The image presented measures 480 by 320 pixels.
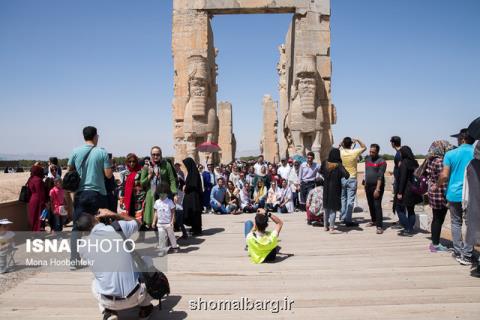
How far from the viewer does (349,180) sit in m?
6.88

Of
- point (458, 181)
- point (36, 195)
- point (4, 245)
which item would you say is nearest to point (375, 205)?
point (458, 181)

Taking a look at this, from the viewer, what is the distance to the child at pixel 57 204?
663 cm

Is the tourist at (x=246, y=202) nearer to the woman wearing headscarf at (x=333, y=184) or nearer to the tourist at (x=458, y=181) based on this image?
the woman wearing headscarf at (x=333, y=184)

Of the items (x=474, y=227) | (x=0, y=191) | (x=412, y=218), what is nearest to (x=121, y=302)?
(x=474, y=227)

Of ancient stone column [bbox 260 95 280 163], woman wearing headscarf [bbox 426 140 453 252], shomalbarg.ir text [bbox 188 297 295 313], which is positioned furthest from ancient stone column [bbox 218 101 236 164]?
shomalbarg.ir text [bbox 188 297 295 313]

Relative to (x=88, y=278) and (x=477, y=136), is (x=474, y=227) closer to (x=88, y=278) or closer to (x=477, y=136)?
(x=477, y=136)

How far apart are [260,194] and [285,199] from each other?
2.51 feet

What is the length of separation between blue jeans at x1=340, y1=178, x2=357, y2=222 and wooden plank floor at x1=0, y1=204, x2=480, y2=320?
1227mm

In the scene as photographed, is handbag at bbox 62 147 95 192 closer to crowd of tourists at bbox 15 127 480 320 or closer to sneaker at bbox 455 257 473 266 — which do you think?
crowd of tourists at bbox 15 127 480 320

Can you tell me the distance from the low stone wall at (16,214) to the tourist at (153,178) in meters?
2.79

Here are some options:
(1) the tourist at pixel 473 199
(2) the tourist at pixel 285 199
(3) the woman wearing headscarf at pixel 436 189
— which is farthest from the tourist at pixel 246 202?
(1) the tourist at pixel 473 199

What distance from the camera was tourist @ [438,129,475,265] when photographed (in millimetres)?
4395

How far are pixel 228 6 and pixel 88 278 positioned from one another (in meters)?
10.7

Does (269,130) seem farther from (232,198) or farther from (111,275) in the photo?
(111,275)
